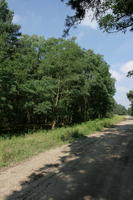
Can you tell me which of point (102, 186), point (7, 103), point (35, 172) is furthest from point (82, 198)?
point (7, 103)

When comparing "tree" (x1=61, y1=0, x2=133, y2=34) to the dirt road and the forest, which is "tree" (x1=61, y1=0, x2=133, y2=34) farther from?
the forest

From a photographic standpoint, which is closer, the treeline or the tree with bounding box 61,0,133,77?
the tree with bounding box 61,0,133,77

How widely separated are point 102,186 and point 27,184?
207cm

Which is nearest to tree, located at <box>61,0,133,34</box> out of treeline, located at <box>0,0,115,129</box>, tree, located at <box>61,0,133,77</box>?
tree, located at <box>61,0,133,77</box>

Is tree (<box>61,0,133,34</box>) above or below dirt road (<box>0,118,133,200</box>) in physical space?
above

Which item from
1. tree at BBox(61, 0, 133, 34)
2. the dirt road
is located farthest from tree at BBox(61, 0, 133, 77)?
the dirt road

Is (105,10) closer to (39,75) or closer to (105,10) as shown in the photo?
(105,10)

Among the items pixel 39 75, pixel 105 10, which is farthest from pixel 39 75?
pixel 105 10

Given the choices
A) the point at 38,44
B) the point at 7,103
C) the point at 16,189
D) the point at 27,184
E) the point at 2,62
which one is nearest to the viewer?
the point at 16,189

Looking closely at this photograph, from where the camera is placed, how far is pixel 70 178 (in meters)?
4.94

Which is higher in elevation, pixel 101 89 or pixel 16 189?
pixel 101 89

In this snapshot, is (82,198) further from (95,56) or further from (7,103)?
(95,56)

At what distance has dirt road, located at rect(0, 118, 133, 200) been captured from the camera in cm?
396

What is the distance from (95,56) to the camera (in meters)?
29.3
